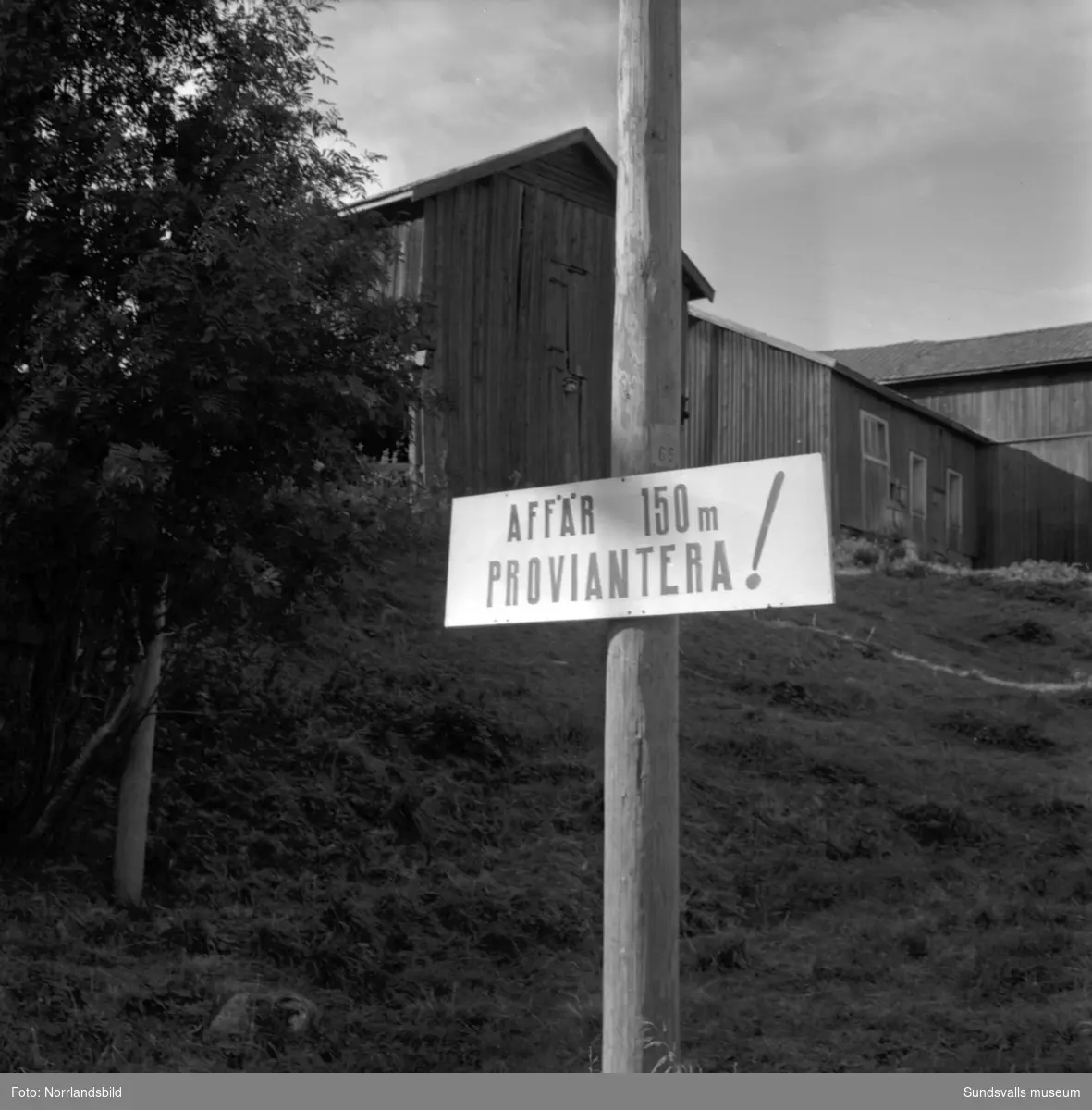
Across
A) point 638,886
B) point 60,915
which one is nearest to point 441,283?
point 60,915

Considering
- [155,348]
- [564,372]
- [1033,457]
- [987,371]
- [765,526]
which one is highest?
[987,371]

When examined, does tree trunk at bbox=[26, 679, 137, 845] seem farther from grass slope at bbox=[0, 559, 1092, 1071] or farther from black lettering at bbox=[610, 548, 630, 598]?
black lettering at bbox=[610, 548, 630, 598]

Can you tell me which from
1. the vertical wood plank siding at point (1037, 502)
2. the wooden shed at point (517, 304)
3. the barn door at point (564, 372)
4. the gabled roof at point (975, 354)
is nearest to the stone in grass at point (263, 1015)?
the wooden shed at point (517, 304)

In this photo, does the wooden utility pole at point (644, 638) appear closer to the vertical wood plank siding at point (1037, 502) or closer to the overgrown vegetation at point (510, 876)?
the overgrown vegetation at point (510, 876)

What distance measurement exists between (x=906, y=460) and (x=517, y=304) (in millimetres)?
14685

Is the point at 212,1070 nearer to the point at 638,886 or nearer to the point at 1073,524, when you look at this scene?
the point at 638,886

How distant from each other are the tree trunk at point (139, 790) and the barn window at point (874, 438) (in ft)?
79.8

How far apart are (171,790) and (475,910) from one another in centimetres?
224

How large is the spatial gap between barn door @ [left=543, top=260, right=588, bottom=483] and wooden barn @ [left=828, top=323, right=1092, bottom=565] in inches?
716

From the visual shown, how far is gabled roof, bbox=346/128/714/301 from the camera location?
19.5m

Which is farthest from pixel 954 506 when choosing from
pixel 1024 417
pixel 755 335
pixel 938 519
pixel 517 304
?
pixel 517 304

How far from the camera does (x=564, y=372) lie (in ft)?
70.8

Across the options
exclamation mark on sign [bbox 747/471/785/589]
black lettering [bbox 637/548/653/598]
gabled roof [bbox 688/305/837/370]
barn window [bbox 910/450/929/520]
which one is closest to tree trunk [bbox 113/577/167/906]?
black lettering [bbox 637/548/653/598]

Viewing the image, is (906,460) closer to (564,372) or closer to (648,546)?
(564,372)
